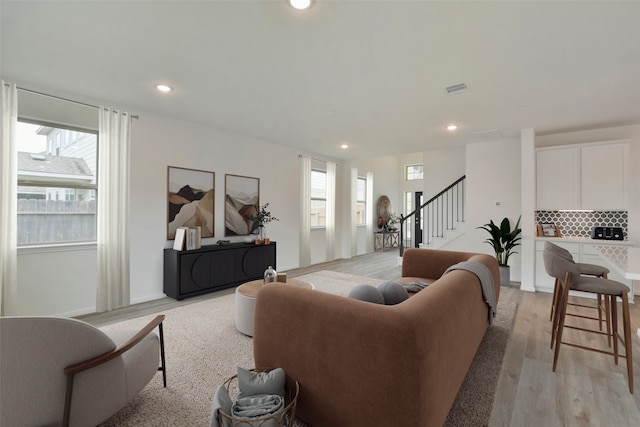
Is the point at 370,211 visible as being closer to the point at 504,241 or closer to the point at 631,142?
the point at 504,241

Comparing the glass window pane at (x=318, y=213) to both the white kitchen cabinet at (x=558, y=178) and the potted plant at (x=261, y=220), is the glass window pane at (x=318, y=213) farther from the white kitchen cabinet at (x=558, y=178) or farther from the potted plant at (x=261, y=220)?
the white kitchen cabinet at (x=558, y=178)

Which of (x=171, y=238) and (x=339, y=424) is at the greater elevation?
(x=171, y=238)

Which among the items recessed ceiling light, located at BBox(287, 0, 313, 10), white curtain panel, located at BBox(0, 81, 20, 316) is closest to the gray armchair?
recessed ceiling light, located at BBox(287, 0, 313, 10)

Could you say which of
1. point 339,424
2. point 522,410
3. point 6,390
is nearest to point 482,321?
point 522,410

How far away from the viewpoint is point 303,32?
2201mm

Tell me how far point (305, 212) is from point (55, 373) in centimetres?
532

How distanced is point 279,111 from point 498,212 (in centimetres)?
442

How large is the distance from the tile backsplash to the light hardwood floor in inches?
67.2

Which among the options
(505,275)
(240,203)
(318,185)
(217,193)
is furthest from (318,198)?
(505,275)

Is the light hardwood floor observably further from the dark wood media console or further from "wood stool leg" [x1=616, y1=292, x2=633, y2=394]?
the dark wood media console

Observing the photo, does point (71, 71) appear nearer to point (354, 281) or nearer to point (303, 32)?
point (303, 32)

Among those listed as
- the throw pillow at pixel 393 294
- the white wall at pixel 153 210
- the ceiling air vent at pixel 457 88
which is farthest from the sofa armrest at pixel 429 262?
the white wall at pixel 153 210

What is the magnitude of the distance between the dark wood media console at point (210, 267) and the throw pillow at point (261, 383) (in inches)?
112

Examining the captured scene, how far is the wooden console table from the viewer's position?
375 inches
